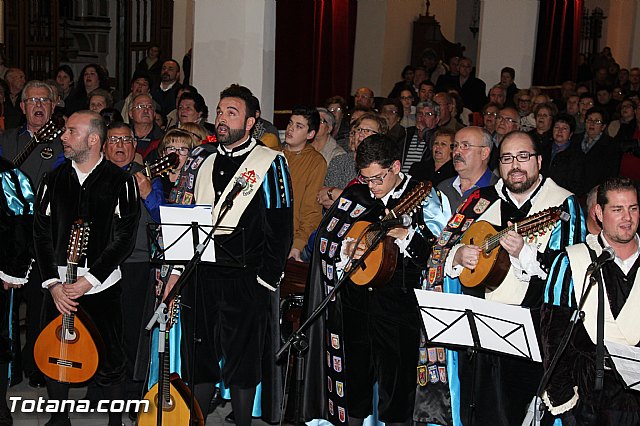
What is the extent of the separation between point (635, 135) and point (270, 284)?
751 cm

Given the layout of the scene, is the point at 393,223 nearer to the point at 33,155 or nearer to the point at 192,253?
the point at 192,253

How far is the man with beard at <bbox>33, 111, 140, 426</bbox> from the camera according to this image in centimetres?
660

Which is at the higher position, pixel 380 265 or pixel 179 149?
pixel 179 149

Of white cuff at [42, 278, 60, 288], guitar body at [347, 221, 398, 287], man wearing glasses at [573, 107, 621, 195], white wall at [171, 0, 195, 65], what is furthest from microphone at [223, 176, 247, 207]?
white wall at [171, 0, 195, 65]

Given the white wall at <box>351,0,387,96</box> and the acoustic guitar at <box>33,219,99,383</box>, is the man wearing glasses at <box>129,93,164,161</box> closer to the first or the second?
the acoustic guitar at <box>33,219,99,383</box>

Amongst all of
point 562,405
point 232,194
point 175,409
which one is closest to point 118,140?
point 232,194

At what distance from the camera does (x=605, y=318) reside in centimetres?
516

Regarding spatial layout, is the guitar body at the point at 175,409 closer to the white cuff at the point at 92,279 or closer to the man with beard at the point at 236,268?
the man with beard at the point at 236,268

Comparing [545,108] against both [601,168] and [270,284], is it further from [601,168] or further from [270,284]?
[270,284]

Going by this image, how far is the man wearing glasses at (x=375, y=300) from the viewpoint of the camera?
6109mm

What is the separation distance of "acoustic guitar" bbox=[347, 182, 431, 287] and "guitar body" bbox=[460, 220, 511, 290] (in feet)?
1.12

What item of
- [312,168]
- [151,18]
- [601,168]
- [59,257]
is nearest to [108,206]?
[59,257]

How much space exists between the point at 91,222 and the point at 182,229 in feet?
2.88

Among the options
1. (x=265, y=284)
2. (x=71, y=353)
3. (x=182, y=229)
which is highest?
(x=182, y=229)
